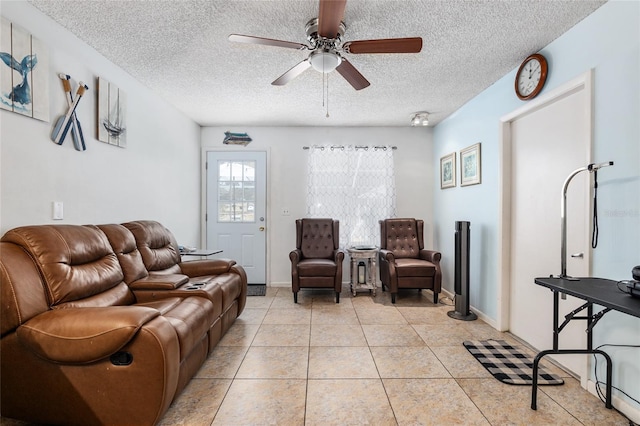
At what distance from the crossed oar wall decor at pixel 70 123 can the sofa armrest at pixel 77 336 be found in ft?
4.31

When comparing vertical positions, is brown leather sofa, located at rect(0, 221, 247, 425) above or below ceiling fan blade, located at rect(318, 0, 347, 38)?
below

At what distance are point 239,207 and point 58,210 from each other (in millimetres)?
2751

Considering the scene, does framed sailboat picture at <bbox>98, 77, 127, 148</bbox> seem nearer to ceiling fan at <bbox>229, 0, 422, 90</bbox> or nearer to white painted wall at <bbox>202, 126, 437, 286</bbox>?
ceiling fan at <bbox>229, 0, 422, 90</bbox>

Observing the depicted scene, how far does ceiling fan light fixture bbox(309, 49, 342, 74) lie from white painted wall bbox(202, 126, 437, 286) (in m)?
2.68

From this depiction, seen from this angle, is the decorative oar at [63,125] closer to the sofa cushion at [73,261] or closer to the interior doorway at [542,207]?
the sofa cushion at [73,261]

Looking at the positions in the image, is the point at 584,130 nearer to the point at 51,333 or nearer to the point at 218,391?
the point at 218,391

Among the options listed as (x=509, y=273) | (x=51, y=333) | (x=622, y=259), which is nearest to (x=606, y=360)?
(x=622, y=259)

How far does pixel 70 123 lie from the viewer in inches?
88.7

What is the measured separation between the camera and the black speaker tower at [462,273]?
340 cm

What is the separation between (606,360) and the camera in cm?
184

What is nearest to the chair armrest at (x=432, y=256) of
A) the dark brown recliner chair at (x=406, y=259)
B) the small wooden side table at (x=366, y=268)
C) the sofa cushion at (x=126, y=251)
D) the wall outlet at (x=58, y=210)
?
the dark brown recliner chair at (x=406, y=259)

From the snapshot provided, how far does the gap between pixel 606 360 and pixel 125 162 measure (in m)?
3.98

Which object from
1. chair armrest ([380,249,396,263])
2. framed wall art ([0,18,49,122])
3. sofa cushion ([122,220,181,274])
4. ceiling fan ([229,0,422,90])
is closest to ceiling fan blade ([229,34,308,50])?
ceiling fan ([229,0,422,90])

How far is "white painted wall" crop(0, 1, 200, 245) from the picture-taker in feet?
6.20
